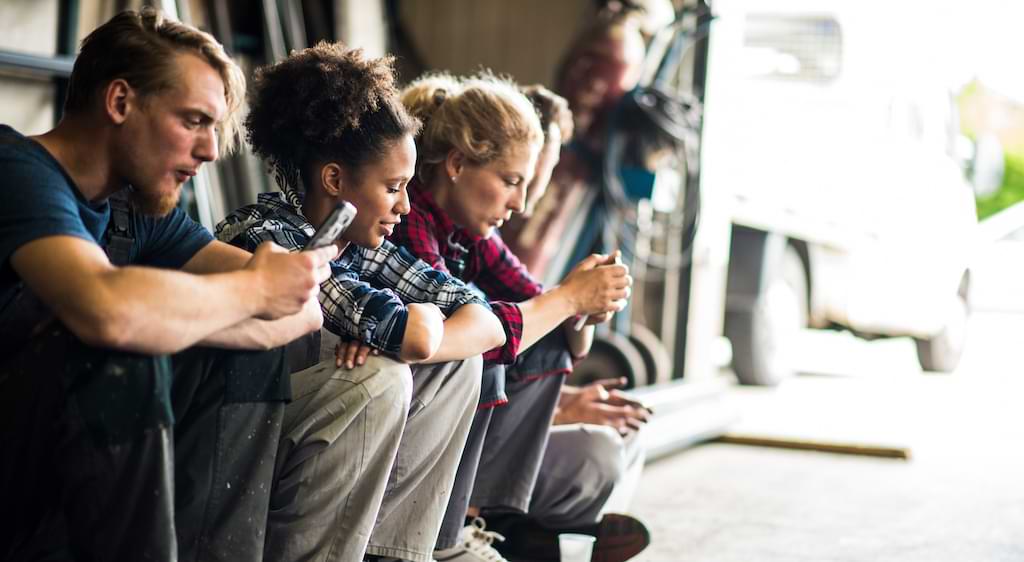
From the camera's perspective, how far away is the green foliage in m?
15.3

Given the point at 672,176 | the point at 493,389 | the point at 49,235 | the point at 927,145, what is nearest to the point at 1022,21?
the point at 927,145

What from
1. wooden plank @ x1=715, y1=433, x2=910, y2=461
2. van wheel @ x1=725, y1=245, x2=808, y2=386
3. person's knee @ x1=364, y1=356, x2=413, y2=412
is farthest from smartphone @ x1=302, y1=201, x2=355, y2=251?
van wheel @ x1=725, y1=245, x2=808, y2=386

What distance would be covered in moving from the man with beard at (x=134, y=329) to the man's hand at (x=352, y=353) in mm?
88

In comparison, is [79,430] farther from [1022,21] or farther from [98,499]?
[1022,21]

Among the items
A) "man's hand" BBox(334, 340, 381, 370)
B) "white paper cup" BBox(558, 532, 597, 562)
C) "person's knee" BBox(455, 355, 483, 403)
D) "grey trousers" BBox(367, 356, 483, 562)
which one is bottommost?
"white paper cup" BBox(558, 532, 597, 562)

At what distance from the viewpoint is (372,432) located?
153 cm

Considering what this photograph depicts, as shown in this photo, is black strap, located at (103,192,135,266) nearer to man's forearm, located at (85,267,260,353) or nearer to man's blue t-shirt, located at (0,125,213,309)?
man's blue t-shirt, located at (0,125,213,309)

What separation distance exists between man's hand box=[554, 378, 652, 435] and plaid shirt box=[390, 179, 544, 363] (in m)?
0.28

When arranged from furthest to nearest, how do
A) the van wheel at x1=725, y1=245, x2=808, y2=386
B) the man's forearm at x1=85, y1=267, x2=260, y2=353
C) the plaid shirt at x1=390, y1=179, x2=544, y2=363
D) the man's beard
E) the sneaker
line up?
1. the van wheel at x1=725, y1=245, x2=808, y2=386
2. the sneaker
3. the plaid shirt at x1=390, y1=179, x2=544, y2=363
4. the man's beard
5. the man's forearm at x1=85, y1=267, x2=260, y2=353

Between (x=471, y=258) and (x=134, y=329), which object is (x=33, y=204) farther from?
(x=471, y=258)

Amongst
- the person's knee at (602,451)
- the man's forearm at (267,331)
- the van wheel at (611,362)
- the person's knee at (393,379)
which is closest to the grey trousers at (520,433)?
the person's knee at (602,451)

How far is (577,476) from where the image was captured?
2.16m

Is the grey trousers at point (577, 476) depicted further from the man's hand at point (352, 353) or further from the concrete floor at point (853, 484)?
the man's hand at point (352, 353)

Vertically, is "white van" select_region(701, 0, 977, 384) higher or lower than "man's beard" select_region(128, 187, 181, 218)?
lower
